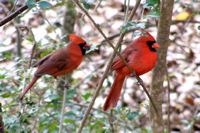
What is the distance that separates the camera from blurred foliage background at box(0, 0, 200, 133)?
2676 mm

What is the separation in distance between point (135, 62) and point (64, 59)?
55 centimetres

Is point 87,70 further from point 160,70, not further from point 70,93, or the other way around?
point 160,70

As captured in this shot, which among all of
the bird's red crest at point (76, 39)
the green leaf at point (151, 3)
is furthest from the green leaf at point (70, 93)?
the green leaf at point (151, 3)

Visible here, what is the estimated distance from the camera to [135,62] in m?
2.83

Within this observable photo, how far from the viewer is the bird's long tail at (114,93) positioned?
2709mm

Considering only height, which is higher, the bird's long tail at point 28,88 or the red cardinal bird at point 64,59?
the bird's long tail at point 28,88

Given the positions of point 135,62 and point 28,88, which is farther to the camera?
point 135,62

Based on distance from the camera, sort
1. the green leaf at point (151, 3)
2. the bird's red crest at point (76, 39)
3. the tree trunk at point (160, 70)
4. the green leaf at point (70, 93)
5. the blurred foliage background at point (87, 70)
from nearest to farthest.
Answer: the green leaf at point (151, 3) < the tree trunk at point (160, 70) < the blurred foliage background at point (87, 70) < the green leaf at point (70, 93) < the bird's red crest at point (76, 39)

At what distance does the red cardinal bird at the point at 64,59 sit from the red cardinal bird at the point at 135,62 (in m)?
0.32

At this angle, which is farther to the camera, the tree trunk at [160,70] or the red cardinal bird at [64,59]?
the red cardinal bird at [64,59]

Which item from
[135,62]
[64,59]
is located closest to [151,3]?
[135,62]

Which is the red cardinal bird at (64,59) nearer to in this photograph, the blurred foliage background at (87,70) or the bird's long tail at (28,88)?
the blurred foliage background at (87,70)

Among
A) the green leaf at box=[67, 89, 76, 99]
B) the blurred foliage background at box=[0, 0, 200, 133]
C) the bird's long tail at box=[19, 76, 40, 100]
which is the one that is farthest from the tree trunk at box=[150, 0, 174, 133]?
the bird's long tail at box=[19, 76, 40, 100]

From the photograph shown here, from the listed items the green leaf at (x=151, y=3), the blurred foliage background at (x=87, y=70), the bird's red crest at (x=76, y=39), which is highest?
the green leaf at (x=151, y=3)
